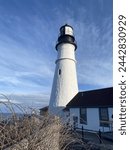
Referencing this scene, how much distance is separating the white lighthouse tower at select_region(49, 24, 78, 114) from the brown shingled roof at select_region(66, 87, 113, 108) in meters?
0.95

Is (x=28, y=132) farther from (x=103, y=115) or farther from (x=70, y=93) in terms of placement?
(x=70, y=93)

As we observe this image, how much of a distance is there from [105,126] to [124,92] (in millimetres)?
16505

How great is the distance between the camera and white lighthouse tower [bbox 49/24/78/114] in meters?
23.8

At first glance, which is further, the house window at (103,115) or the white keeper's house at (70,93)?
the white keeper's house at (70,93)

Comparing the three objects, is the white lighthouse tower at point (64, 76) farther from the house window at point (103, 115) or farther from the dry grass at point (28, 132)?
the dry grass at point (28, 132)

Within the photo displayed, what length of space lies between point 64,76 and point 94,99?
15.6 ft

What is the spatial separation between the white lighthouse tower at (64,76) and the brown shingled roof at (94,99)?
3.10 ft

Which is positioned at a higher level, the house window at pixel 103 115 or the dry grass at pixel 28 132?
the dry grass at pixel 28 132

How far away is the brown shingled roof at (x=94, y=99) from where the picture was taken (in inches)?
758

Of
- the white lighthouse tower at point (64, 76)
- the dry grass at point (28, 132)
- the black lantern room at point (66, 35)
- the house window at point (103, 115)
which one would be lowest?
the house window at point (103, 115)

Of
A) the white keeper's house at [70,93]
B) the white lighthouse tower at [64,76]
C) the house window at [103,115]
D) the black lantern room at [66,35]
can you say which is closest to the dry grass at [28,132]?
the house window at [103,115]

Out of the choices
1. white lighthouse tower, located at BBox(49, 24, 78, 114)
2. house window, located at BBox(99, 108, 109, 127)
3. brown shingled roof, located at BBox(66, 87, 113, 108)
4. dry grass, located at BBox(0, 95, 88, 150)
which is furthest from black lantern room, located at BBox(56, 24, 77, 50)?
dry grass, located at BBox(0, 95, 88, 150)

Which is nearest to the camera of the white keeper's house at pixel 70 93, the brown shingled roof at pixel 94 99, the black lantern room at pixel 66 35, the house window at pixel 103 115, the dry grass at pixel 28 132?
the dry grass at pixel 28 132

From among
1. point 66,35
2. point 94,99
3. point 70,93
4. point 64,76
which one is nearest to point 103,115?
point 94,99
